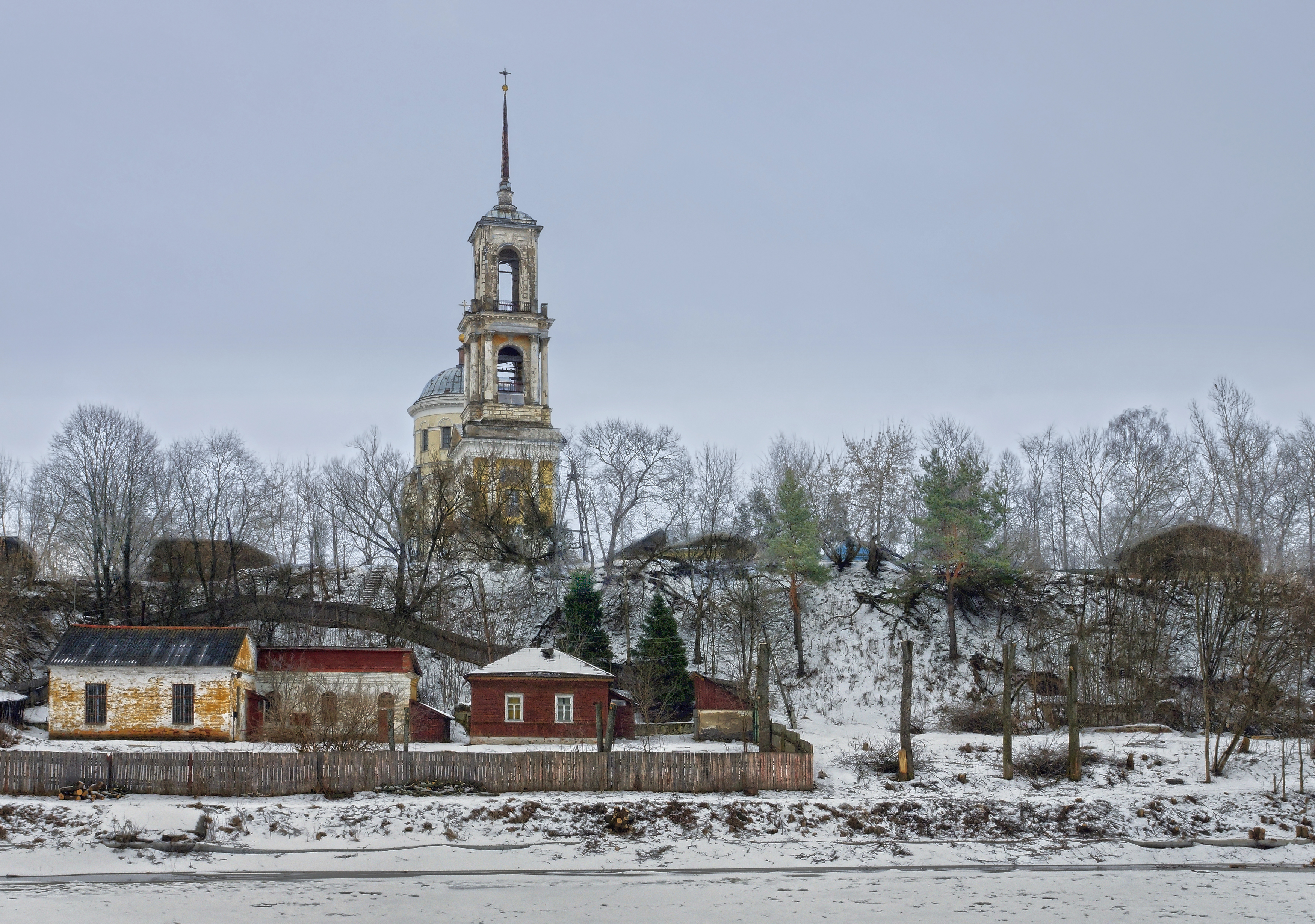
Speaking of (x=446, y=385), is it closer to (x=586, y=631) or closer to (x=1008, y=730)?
(x=586, y=631)

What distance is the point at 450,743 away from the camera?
40312mm

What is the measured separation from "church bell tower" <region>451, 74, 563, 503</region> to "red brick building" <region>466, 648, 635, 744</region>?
74.4 ft

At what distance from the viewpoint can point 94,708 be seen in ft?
126

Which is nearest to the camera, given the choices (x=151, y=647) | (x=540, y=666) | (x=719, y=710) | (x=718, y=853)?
(x=718, y=853)

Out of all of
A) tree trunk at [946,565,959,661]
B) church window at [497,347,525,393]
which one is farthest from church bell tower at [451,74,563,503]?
tree trunk at [946,565,959,661]

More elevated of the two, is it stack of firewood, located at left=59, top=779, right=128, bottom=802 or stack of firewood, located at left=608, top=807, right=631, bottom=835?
stack of firewood, located at left=59, top=779, right=128, bottom=802

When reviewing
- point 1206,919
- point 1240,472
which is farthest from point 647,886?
point 1240,472

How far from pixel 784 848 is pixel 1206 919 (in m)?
8.21

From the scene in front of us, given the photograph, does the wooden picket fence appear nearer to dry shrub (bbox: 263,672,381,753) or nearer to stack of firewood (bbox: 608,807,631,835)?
dry shrub (bbox: 263,672,381,753)

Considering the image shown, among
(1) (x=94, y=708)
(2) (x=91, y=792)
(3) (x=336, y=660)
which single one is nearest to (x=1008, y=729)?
(2) (x=91, y=792)

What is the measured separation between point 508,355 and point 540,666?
93.5 feet

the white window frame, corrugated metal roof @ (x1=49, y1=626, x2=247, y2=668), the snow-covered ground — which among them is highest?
corrugated metal roof @ (x1=49, y1=626, x2=247, y2=668)

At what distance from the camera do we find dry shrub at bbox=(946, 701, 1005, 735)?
132 ft

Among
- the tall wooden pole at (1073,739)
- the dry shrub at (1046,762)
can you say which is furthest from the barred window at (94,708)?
the tall wooden pole at (1073,739)
